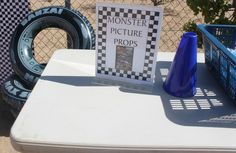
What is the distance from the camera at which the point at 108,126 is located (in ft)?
3.09

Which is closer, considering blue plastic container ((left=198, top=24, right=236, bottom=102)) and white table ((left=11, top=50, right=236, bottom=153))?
white table ((left=11, top=50, right=236, bottom=153))

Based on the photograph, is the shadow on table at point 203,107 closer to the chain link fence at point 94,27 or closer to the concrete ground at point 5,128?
the concrete ground at point 5,128

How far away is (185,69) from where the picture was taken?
43.1 inches

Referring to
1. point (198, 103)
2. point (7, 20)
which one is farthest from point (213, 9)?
point (198, 103)

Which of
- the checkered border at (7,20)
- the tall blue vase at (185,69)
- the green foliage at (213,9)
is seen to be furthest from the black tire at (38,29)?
the tall blue vase at (185,69)

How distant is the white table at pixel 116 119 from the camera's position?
88 cm

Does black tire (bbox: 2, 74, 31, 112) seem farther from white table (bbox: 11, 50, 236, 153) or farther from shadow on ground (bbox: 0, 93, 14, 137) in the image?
white table (bbox: 11, 50, 236, 153)

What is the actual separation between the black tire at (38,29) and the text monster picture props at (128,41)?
2.99ft

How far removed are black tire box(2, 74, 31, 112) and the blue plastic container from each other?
3.70 feet

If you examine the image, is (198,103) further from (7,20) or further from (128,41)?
(7,20)

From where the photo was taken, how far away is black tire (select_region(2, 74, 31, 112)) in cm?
199

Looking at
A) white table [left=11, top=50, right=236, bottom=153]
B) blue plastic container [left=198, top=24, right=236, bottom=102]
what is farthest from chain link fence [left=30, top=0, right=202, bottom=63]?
white table [left=11, top=50, right=236, bottom=153]

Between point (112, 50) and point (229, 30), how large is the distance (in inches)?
21.0

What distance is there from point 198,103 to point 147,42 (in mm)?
261
